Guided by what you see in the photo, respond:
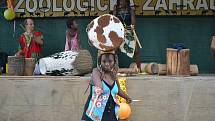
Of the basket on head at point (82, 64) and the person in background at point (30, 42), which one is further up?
the person in background at point (30, 42)

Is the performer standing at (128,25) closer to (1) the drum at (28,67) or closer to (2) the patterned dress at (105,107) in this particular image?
(1) the drum at (28,67)

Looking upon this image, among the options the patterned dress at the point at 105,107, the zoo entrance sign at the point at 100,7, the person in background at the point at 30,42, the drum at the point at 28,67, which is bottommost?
the patterned dress at the point at 105,107

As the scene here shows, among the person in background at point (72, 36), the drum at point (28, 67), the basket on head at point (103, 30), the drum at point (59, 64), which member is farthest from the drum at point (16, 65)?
the basket on head at point (103, 30)

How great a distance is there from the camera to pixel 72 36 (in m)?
9.92

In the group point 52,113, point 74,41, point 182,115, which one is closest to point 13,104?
point 52,113

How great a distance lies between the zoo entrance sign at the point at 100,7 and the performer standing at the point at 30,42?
856 mm

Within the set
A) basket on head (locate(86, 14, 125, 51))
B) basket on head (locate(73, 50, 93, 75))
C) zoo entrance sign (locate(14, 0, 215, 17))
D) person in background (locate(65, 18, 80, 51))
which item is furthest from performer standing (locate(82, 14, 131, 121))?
zoo entrance sign (locate(14, 0, 215, 17))

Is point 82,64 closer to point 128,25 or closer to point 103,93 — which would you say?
point 128,25

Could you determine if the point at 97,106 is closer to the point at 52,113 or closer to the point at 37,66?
the point at 52,113

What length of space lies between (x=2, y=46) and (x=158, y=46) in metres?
3.40

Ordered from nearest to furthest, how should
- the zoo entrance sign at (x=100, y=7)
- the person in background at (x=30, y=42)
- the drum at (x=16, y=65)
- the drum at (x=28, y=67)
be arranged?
the drum at (x=16, y=65), the drum at (x=28, y=67), the person in background at (x=30, y=42), the zoo entrance sign at (x=100, y=7)

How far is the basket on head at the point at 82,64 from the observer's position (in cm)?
891

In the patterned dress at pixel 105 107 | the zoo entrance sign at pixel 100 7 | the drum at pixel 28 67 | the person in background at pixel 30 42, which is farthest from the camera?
the zoo entrance sign at pixel 100 7

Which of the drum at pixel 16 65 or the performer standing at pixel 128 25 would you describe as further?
the performer standing at pixel 128 25
